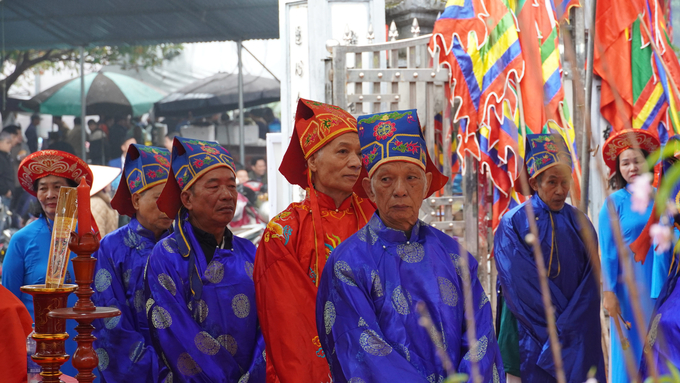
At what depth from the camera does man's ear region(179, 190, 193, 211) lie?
111 inches

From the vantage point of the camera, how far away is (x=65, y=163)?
369 cm

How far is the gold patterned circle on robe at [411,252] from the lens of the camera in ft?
7.32

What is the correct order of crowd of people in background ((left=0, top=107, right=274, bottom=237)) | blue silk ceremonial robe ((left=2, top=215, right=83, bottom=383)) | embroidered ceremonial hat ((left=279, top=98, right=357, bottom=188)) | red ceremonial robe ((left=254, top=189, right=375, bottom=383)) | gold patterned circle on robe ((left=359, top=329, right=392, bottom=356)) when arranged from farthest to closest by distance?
crowd of people in background ((left=0, top=107, right=274, bottom=237)) → blue silk ceremonial robe ((left=2, top=215, right=83, bottom=383)) → embroidered ceremonial hat ((left=279, top=98, right=357, bottom=188)) → red ceremonial robe ((left=254, top=189, right=375, bottom=383)) → gold patterned circle on robe ((left=359, top=329, right=392, bottom=356))

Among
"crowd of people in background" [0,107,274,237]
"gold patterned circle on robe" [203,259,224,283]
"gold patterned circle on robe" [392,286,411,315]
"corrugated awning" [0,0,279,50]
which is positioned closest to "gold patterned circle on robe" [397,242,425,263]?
"gold patterned circle on robe" [392,286,411,315]

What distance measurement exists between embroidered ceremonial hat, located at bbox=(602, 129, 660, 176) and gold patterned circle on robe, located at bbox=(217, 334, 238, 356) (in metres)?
2.89

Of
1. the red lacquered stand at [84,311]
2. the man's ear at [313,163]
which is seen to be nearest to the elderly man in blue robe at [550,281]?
the man's ear at [313,163]

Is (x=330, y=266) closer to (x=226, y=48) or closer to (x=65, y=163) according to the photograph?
(x=65, y=163)

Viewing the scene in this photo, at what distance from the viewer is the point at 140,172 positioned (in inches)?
135

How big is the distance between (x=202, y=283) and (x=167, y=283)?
127 millimetres

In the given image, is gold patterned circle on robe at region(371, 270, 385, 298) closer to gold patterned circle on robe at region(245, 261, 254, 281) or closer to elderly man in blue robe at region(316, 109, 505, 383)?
elderly man in blue robe at region(316, 109, 505, 383)

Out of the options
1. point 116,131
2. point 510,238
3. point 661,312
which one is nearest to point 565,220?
point 510,238

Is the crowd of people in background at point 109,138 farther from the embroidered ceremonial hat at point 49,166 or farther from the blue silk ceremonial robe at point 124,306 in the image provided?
the blue silk ceremonial robe at point 124,306

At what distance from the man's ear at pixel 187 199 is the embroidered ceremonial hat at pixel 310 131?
389 mm

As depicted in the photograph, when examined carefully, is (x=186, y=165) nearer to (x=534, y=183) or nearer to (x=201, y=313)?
(x=201, y=313)
